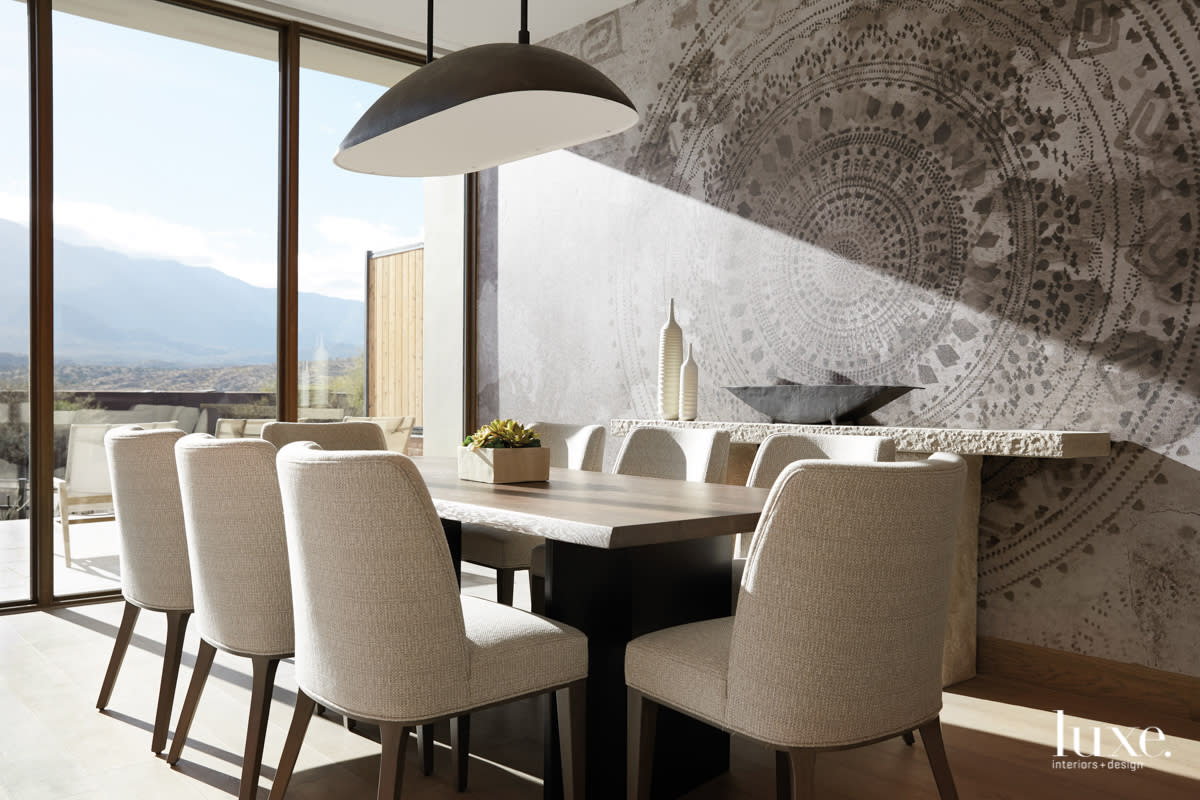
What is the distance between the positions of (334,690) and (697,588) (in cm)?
85

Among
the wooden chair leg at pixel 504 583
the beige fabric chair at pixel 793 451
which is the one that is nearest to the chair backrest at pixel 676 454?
the beige fabric chair at pixel 793 451

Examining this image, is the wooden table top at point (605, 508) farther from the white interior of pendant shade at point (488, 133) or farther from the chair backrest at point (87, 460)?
the chair backrest at point (87, 460)

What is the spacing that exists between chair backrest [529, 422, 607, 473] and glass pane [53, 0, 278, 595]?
1.83m

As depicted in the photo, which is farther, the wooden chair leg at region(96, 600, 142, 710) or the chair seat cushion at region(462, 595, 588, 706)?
Result: the wooden chair leg at region(96, 600, 142, 710)

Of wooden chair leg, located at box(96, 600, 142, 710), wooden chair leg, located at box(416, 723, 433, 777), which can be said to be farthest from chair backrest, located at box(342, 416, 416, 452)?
wooden chair leg, located at box(416, 723, 433, 777)

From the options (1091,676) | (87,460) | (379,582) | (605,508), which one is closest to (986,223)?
(1091,676)

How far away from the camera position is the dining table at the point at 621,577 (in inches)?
68.4

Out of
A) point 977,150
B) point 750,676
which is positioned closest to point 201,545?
point 750,676

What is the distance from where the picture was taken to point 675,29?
170 inches

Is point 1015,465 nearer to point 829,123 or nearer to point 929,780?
point 929,780

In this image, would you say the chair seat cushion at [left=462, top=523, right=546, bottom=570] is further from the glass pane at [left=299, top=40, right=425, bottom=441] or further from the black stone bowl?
the glass pane at [left=299, top=40, right=425, bottom=441]

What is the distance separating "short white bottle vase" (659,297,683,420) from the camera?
3.90m

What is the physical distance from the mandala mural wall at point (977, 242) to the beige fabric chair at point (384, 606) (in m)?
2.09

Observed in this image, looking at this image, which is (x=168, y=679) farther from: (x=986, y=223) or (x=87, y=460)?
(x=986, y=223)
